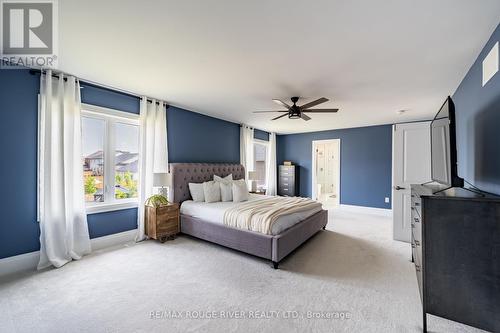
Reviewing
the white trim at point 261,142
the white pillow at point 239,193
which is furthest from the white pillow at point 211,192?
the white trim at point 261,142

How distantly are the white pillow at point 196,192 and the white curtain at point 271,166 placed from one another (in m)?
3.24

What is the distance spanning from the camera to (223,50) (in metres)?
2.25

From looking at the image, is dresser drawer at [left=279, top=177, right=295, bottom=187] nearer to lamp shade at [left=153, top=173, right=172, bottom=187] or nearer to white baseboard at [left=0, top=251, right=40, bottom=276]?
lamp shade at [left=153, top=173, right=172, bottom=187]

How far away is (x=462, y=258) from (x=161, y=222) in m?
3.77

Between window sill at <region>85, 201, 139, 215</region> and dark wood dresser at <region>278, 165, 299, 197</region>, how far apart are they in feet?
16.0

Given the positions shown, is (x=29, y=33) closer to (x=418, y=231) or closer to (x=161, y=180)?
(x=161, y=180)

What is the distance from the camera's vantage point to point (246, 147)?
244 inches

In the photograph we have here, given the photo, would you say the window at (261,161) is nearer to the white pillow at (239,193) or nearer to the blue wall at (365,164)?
the blue wall at (365,164)

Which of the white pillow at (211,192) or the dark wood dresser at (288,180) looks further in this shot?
the dark wood dresser at (288,180)

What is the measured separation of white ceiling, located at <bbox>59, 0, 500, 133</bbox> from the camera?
1661 millimetres

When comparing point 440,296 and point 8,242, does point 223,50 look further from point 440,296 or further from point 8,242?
point 8,242

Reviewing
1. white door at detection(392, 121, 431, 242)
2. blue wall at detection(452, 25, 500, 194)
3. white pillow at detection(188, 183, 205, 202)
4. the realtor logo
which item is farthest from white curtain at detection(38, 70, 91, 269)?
white door at detection(392, 121, 431, 242)

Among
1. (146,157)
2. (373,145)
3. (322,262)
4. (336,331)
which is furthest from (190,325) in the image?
(373,145)

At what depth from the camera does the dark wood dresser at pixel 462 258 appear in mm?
1545
